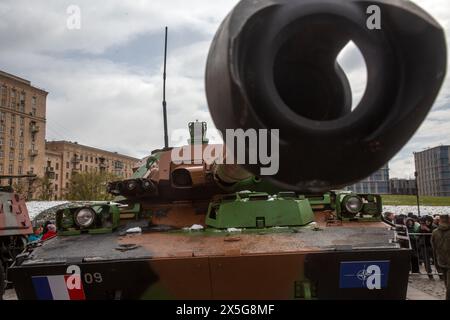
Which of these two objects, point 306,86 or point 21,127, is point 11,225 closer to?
point 306,86

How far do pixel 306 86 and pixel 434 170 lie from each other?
42.2 m

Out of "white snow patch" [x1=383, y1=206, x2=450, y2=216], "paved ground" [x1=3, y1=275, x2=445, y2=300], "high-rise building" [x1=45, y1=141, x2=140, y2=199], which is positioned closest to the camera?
"paved ground" [x1=3, y1=275, x2=445, y2=300]

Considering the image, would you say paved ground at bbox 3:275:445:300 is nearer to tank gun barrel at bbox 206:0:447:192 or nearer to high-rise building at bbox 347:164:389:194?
high-rise building at bbox 347:164:389:194

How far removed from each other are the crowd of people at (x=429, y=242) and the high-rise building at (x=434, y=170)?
24.8 m

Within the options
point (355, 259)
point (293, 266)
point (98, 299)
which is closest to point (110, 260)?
point (98, 299)

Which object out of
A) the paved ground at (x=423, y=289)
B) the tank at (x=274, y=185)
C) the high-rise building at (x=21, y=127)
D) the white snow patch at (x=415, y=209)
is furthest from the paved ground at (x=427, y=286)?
the high-rise building at (x=21, y=127)

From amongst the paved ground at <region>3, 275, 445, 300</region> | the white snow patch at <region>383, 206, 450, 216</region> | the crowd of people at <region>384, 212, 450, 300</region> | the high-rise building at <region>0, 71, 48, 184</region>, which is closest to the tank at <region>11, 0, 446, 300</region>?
the crowd of people at <region>384, 212, 450, 300</region>

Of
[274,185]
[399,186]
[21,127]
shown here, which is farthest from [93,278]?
[21,127]

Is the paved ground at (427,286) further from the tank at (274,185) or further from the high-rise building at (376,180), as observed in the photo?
the tank at (274,185)

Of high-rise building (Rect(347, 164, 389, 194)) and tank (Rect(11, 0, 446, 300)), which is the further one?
high-rise building (Rect(347, 164, 389, 194))

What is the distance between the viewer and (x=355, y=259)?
4.48 metres

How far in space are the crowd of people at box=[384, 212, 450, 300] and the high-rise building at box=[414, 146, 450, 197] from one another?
24.8m

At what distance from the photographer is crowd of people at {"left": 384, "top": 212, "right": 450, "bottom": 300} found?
8203 mm
